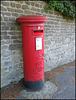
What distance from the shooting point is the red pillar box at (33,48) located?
2443 mm

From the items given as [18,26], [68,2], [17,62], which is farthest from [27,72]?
[68,2]

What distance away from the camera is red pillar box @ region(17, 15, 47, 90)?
244 centimetres

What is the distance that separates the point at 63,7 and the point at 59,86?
275 centimetres

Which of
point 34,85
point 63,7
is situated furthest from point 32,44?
point 63,7

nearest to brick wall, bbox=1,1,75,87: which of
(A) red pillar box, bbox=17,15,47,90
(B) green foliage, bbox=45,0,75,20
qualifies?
(B) green foliage, bbox=45,0,75,20

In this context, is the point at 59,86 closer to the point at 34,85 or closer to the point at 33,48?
the point at 34,85

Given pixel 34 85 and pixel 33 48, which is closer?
pixel 33 48

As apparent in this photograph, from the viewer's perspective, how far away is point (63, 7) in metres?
3.86

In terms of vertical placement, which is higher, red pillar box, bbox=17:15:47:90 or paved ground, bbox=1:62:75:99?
red pillar box, bbox=17:15:47:90

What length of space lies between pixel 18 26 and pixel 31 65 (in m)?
1.12

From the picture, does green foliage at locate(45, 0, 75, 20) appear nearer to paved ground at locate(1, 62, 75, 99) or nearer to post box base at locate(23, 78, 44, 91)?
paved ground at locate(1, 62, 75, 99)

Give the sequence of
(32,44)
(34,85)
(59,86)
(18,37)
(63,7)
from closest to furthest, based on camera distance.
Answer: (32,44), (34,85), (18,37), (59,86), (63,7)

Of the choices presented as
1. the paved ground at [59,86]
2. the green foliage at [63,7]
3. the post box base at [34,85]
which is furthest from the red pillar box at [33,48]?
the green foliage at [63,7]

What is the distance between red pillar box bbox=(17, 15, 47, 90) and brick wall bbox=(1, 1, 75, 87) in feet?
1.25
